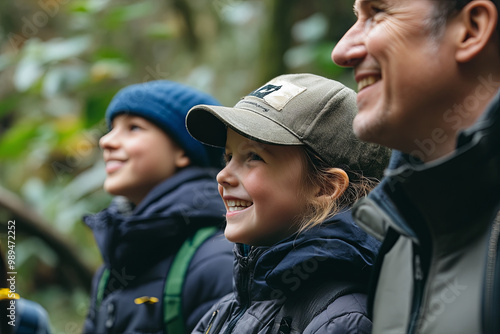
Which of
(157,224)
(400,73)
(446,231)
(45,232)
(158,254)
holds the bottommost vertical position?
(45,232)

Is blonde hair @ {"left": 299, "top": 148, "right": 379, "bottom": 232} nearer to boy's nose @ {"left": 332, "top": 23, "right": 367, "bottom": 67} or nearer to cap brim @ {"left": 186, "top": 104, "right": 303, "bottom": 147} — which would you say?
cap brim @ {"left": 186, "top": 104, "right": 303, "bottom": 147}

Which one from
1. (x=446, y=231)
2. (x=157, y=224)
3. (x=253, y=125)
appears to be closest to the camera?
(x=446, y=231)

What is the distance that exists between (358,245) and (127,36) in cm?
526

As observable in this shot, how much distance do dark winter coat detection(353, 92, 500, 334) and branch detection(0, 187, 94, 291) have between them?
3082 millimetres

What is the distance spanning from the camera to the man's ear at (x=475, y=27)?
121 cm

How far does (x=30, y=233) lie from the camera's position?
3959 mm

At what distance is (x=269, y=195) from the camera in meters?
1.68

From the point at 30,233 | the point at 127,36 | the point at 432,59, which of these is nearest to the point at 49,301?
the point at 30,233

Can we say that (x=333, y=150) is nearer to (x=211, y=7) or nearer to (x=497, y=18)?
(x=497, y=18)

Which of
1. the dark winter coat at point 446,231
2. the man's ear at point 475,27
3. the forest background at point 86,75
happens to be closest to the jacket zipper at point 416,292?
the dark winter coat at point 446,231

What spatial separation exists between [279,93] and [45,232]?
8.96 feet

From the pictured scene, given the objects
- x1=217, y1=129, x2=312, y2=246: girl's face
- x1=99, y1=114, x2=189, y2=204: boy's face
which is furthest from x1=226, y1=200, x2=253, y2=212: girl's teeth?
x1=99, y1=114, x2=189, y2=204: boy's face

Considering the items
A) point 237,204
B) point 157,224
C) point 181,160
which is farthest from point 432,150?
point 181,160

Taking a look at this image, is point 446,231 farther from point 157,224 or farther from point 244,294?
point 157,224
